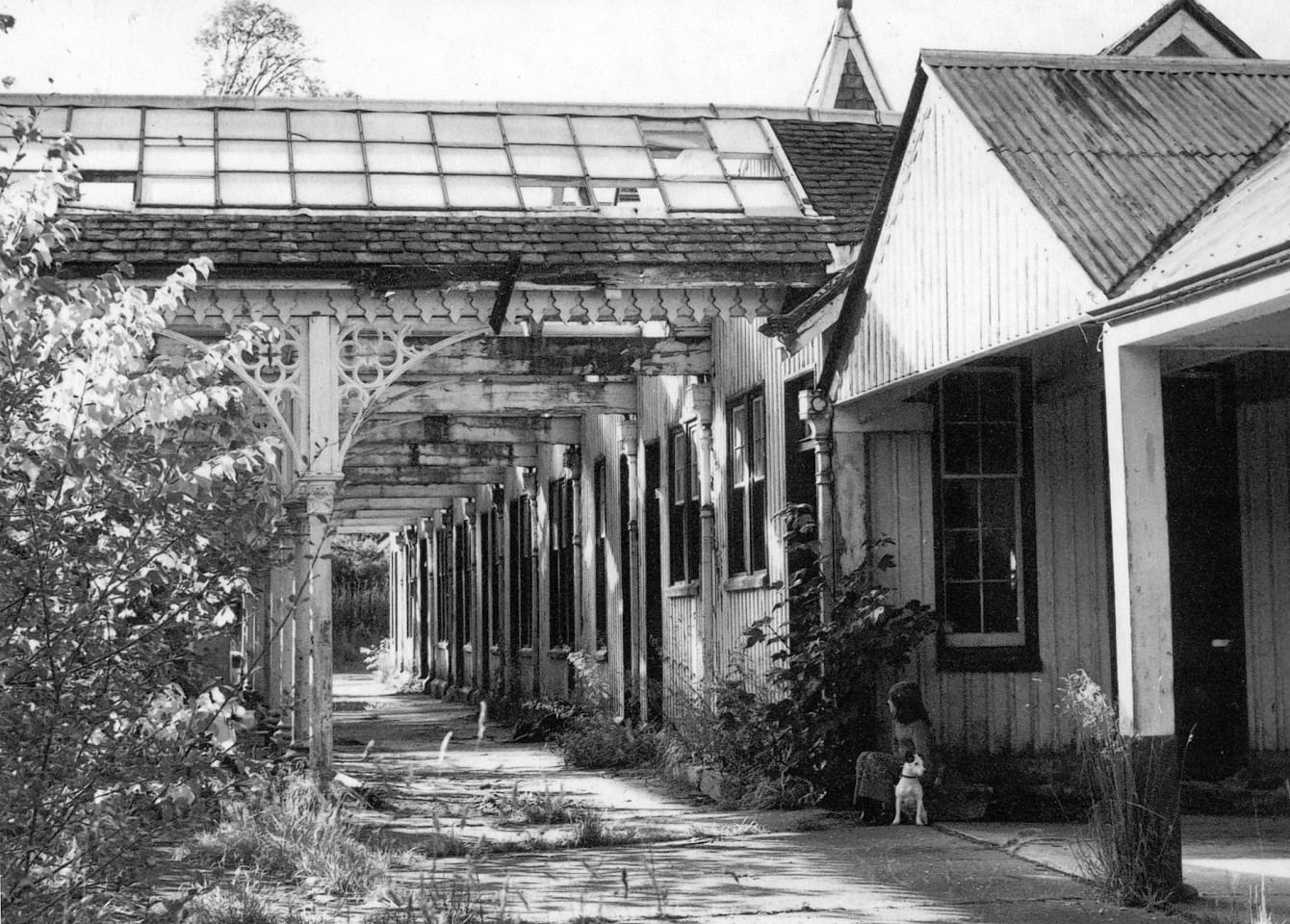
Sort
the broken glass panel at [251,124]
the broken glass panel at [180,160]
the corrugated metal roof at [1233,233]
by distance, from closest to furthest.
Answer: the corrugated metal roof at [1233,233] → the broken glass panel at [180,160] → the broken glass panel at [251,124]

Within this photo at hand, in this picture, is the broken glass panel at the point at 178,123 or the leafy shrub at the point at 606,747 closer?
the broken glass panel at the point at 178,123

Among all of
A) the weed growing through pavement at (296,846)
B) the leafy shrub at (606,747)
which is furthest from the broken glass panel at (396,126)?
the weed growing through pavement at (296,846)

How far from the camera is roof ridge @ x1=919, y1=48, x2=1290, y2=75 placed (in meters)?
10.5

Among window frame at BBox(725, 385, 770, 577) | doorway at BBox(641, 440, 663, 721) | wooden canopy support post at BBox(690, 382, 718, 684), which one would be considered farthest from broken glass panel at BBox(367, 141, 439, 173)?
doorway at BBox(641, 440, 663, 721)

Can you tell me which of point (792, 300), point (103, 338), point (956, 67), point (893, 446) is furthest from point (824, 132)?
point (103, 338)

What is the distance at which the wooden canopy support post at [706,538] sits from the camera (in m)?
15.5

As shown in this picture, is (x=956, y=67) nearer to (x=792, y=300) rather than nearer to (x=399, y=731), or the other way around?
(x=792, y=300)

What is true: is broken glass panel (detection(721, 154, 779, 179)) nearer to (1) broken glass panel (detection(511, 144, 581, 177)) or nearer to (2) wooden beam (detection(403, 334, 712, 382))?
(1) broken glass panel (detection(511, 144, 581, 177))

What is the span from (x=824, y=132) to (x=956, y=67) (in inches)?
248

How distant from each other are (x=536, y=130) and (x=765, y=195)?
266 centimetres

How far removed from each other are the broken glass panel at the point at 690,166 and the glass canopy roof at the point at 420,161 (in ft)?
0.06

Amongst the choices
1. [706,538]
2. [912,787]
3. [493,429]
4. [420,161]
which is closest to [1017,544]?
[912,787]

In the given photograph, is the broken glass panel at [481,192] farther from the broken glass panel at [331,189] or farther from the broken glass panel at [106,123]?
the broken glass panel at [106,123]

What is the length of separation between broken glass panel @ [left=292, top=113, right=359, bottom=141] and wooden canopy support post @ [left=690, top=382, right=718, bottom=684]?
406 centimetres
